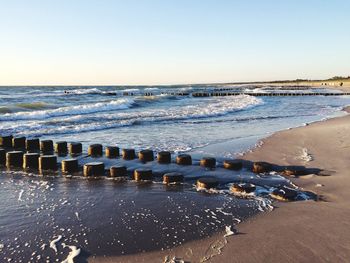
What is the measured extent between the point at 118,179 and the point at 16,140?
672 cm

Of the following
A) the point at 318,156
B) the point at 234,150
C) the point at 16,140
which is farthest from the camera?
the point at 16,140

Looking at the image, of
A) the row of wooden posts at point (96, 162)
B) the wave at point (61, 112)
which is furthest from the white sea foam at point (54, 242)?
the wave at point (61, 112)

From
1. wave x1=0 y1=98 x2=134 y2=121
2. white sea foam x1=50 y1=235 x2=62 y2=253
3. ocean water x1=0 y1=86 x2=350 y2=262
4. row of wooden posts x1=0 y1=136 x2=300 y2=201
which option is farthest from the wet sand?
wave x1=0 y1=98 x2=134 y2=121

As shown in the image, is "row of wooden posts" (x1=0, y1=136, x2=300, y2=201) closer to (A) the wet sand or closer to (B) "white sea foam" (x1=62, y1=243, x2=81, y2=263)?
(A) the wet sand

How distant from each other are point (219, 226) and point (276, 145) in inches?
317

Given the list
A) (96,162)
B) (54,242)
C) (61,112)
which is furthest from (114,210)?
(61,112)

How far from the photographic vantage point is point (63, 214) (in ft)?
22.7

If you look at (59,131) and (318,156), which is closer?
(318,156)

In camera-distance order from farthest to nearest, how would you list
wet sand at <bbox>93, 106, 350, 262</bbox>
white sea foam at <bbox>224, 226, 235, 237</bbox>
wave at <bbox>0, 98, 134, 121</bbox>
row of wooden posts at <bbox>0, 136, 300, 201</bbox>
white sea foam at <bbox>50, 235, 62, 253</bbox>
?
wave at <bbox>0, 98, 134, 121</bbox> < row of wooden posts at <bbox>0, 136, 300, 201</bbox> < white sea foam at <bbox>224, 226, 235, 237</bbox> < white sea foam at <bbox>50, 235, 62, 253</bbox> < wet sand at <bbox>93, 106, 350, 262</bbox>

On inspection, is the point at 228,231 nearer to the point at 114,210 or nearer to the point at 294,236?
the point at 294,236

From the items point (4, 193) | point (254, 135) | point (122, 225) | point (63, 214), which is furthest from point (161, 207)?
point (254, 135)

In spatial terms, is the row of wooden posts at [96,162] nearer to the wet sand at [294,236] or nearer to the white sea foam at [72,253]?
the wet sand at [294,236]

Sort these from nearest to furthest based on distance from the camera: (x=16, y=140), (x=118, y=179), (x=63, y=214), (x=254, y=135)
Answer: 1. (x=63, y=214)
2. (x=118, y=179)
3. (x=16, y=140)
4. (x=254, y=135)

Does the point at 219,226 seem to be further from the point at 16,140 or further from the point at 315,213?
the point at 16,140
